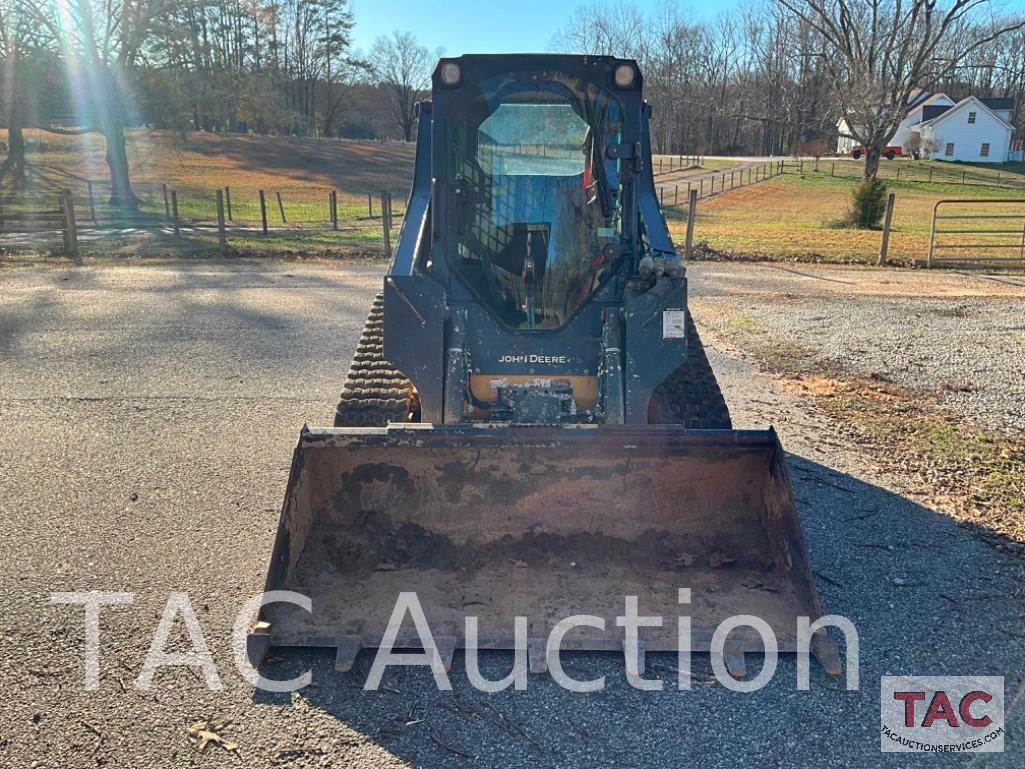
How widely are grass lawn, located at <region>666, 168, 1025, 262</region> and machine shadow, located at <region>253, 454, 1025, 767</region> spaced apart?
1328 cm

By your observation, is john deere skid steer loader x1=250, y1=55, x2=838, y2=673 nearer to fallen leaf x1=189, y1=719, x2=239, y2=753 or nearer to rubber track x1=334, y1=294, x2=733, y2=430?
rubber track x1=334, y1=294, x2=733, y2=430

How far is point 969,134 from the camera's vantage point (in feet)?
213

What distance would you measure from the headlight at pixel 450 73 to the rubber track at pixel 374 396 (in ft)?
5.07

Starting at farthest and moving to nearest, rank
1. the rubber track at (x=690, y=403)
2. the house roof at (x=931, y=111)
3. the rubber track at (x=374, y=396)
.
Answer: the house roof at (x=931, y=111), the rubber track at (x=690, y=403), the rubber track at (x=374, y=396)

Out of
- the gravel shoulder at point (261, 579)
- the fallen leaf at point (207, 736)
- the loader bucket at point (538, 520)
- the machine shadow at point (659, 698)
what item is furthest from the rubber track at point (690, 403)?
the fallen leaf at point (207, 736)

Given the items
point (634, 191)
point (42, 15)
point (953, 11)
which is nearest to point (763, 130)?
point (953, 11)

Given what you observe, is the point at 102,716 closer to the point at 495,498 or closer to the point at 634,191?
the point at 495,498

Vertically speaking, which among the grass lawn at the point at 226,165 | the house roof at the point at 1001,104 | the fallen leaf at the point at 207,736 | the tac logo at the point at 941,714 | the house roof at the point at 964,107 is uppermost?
the house roof at the point at 1001,104

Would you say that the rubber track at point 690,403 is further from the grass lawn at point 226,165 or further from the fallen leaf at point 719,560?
the grass lawn at point 226,165

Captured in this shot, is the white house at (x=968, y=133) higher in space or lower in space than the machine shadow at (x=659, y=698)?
higher

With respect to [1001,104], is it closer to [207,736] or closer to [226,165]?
[226,165]

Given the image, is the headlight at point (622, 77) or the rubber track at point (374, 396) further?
the rubber track at point (374, 396)

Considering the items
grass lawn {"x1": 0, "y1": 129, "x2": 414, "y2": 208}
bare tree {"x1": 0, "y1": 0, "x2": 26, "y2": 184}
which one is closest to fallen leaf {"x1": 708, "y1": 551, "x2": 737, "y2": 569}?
bare tree {"x1": 0, "y1": 0, "x2": 26, "y2": 184}

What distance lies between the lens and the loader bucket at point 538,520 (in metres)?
3.31
